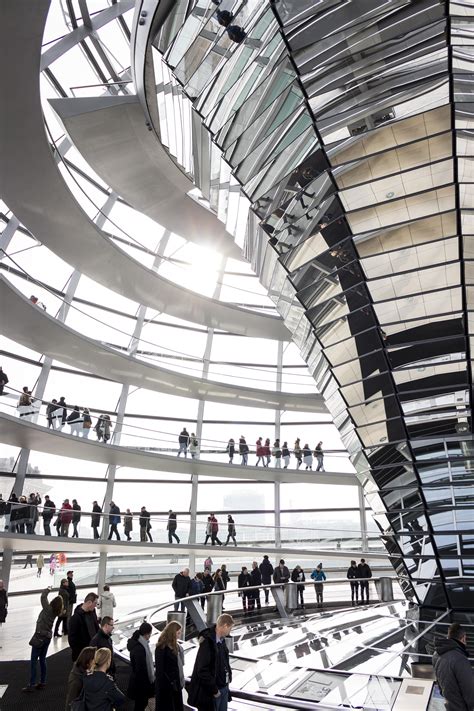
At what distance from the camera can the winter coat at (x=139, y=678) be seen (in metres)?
7.28

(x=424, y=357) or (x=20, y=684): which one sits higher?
(x=424, y=357)

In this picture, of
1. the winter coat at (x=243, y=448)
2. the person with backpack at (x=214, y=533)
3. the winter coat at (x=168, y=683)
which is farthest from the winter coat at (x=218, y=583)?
the winter coat at (x=168, y=683)

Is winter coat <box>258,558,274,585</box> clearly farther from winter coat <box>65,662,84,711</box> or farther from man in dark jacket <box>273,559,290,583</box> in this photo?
winter coat <box>65,662,84,711</box>

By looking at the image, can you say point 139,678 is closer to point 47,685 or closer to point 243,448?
point 47,685

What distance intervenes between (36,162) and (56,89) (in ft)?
15.6

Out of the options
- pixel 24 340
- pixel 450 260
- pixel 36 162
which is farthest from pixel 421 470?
pixel 24 340

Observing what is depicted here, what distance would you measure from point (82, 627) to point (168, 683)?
9.66 ft

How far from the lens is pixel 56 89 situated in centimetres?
2011

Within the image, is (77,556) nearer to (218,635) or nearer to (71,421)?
(71,421)

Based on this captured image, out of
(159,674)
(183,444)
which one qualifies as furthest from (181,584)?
(183,444)

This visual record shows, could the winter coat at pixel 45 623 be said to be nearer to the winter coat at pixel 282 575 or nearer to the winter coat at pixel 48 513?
the winter coat at pixel 48 513

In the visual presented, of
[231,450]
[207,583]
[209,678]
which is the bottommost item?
[209,678]

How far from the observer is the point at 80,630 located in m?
8.95

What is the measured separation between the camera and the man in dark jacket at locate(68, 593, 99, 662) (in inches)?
349
